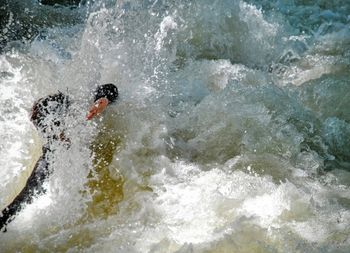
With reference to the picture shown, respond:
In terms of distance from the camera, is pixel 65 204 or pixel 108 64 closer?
pixel 65 204

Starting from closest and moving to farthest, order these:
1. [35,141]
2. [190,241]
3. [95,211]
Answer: [190,241] < [95,211] < [35,141]

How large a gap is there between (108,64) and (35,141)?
1.22 meters

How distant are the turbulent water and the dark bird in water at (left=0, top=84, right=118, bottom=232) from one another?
2.3 inches

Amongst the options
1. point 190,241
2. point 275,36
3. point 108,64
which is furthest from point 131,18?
point 190,241

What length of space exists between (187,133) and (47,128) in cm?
119

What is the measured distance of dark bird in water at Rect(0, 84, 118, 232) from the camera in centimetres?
337

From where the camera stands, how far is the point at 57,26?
619 cm

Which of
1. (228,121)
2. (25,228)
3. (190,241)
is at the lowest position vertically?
(25,228)

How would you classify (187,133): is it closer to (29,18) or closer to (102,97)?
(102,97)

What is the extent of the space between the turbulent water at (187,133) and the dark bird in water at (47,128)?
0.06 meters

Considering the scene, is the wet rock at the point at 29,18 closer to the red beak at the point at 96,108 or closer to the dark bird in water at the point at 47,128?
the dark bird in water at the point at 47,128

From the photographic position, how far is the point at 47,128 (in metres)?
3.79

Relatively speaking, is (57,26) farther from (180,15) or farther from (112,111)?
(112,111)

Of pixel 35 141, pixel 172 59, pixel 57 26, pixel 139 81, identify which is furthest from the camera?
pixel 57 26
